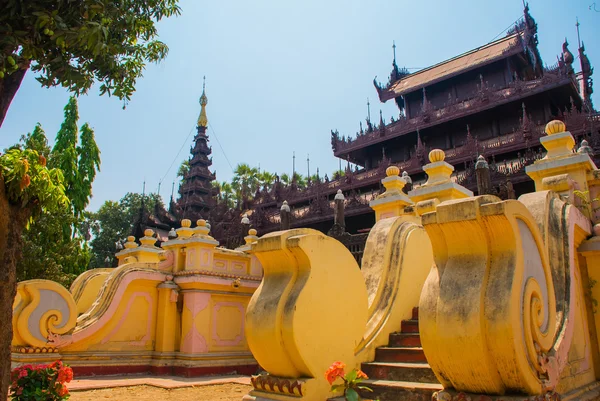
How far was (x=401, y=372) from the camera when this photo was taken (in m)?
4.34

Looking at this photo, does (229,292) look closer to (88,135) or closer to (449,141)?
(88,135)

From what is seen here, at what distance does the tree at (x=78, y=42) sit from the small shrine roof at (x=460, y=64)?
23797 mm

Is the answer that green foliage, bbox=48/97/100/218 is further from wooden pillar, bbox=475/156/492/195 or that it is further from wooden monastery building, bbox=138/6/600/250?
Result: wooden pillar, bbox=475/156/492/195

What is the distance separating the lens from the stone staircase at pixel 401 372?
12.9 ft

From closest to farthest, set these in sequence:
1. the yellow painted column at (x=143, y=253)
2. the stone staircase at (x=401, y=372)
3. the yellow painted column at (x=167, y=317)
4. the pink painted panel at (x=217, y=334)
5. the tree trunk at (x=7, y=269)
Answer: the tree trunk at (x=7, y=269) < the stone staircase at (x=401, y=372) < the yellow painted column at (x=167, y=317) < the pink painted panel at (x=217, y=334) < the yellow painted column at (x=143, y=253)

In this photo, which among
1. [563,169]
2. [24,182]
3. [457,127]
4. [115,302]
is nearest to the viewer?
[24,182]

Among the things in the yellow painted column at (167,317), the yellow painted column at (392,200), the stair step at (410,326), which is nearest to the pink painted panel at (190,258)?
the yellow painted column at (167,317)

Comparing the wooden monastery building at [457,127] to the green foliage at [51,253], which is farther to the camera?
the wooden monastery building at [457,127]

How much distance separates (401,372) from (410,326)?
937mm

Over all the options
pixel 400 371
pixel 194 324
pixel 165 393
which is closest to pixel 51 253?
pixel 194 324

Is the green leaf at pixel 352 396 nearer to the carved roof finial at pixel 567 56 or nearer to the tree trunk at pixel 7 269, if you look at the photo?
the tree trunk at pixel 7 269

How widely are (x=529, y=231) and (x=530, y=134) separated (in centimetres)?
1781

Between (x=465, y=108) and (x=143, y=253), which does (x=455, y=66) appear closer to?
(x=465, y=108)

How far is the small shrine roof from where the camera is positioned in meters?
25.5
